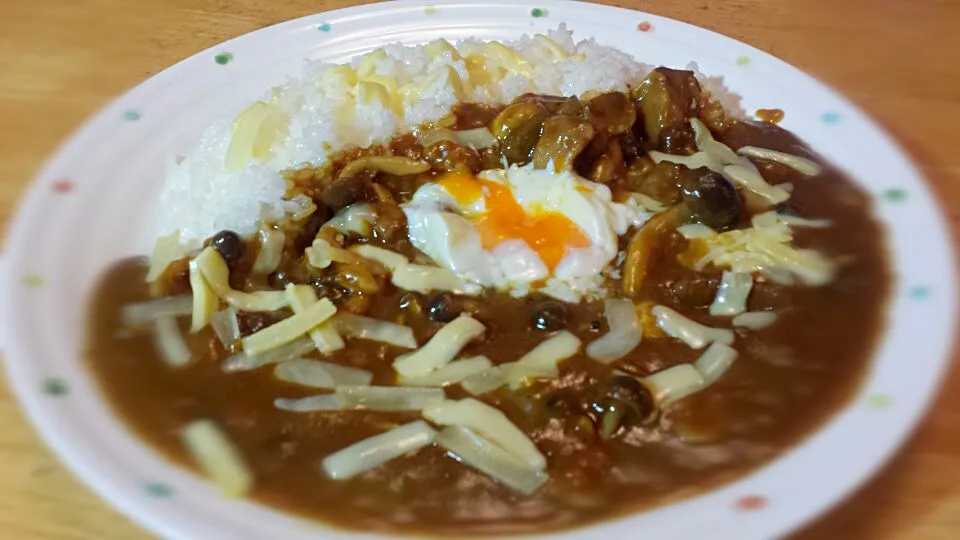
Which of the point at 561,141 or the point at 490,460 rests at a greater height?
the point at 561,141

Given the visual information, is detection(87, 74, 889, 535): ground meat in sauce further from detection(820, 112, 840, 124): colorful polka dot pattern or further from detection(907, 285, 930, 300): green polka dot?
detection(820, 112, 840, 124): colorful polka dot pattern

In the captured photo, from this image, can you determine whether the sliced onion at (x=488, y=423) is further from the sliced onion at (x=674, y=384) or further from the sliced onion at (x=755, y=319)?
the sliced onion at (x=755, y=319)

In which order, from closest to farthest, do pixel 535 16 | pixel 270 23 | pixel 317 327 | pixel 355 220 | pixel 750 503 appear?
pixel 750 503
pixel 317 327
pixel 355 220
pixel 535 16
pixel 270 23

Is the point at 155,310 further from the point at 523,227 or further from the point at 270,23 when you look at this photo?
the point at 270,23

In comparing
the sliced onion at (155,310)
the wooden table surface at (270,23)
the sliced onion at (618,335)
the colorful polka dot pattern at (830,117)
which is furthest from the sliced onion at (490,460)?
the colorful polka dot pattern at (830,117)

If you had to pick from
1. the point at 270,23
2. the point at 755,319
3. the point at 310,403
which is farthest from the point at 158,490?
the point at 270,23

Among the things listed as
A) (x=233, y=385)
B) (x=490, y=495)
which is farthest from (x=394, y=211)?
(x=490, y=495)
